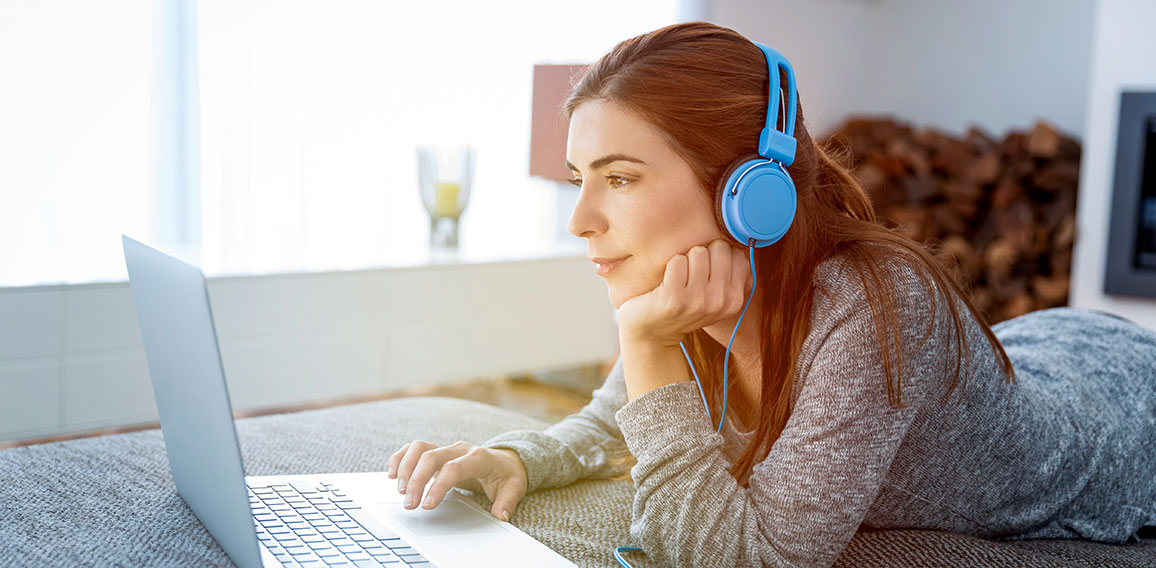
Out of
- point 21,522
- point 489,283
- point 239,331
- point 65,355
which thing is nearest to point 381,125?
point 489,283

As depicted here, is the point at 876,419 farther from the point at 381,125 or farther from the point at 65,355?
the point at 381,125

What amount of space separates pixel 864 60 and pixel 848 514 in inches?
161

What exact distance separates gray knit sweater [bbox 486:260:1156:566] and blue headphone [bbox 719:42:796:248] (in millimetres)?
86

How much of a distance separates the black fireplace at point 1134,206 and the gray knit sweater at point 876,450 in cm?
210

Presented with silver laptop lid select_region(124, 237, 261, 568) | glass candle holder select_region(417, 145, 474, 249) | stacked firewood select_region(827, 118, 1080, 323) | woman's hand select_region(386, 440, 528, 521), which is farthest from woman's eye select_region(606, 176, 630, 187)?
stacked firewood select_region(827, 118, 1080, 323)

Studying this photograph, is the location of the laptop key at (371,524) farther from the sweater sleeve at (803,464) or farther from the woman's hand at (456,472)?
the sweater sleeve at (803,464)

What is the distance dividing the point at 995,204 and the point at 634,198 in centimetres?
301

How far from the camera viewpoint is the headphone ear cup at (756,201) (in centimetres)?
94

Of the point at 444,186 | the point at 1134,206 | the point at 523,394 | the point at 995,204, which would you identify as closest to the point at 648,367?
the point at 444,186

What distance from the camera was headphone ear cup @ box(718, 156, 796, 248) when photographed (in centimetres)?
94

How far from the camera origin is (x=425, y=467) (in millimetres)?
968

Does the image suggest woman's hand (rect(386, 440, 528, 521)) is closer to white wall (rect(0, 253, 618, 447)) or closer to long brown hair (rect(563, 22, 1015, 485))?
long brown hair (rect(563, 22, 1015, 485))

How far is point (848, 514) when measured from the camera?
0.89 metres

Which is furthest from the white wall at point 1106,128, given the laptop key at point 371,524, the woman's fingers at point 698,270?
the laptop key at point 371,524
